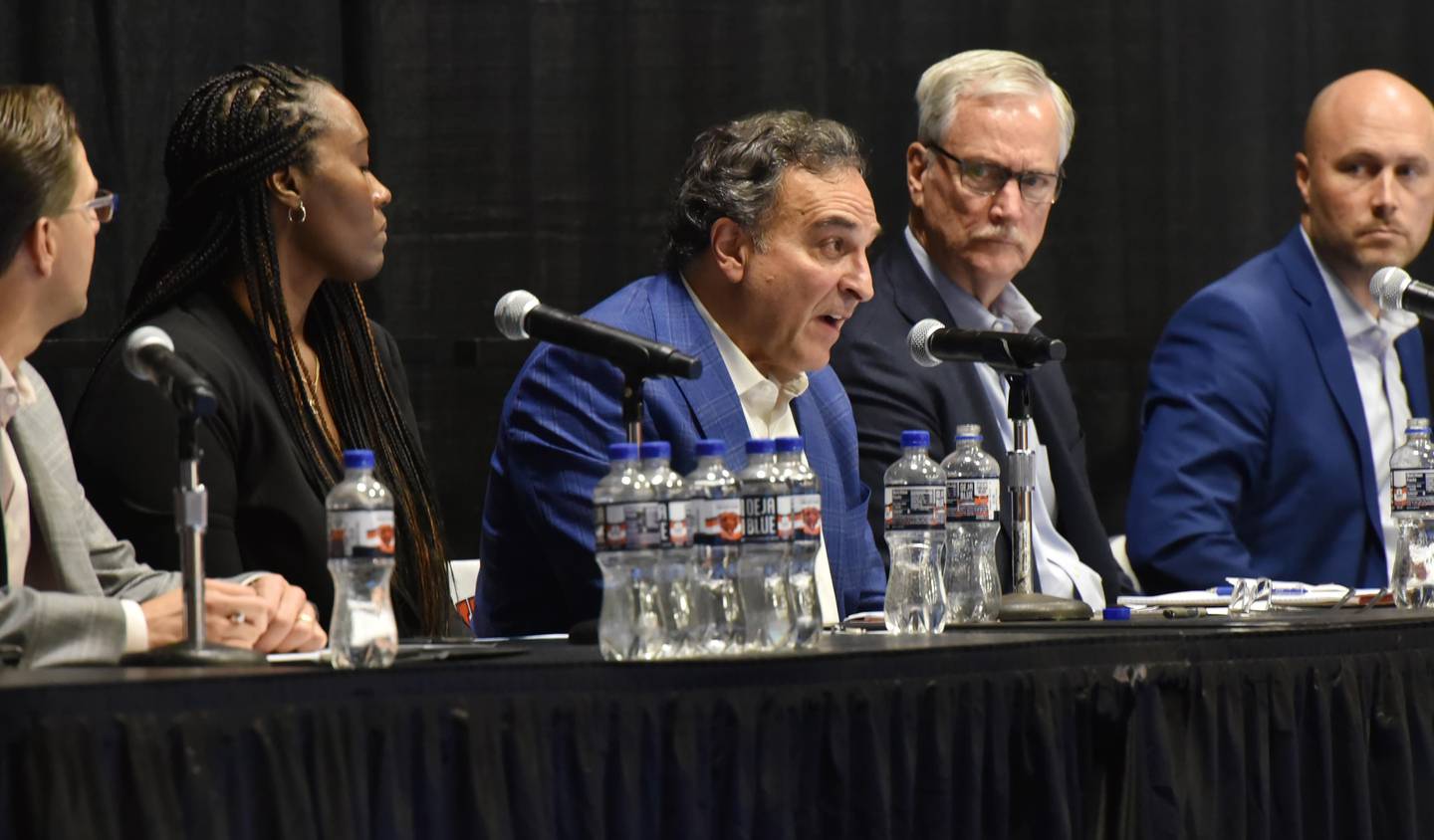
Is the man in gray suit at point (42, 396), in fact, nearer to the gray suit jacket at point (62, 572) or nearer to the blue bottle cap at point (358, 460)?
the gray suit jacket at point (62, 572)

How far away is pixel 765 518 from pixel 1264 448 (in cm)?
228

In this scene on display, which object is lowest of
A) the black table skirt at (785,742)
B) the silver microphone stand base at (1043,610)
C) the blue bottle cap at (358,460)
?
the black table skirt at (785,742)

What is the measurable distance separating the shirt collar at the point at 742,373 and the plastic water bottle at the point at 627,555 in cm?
92

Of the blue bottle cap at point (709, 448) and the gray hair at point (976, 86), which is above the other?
the gray hair at point (976, 86)

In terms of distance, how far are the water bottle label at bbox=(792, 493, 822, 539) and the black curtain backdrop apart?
6.57 feet

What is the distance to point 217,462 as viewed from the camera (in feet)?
9.80

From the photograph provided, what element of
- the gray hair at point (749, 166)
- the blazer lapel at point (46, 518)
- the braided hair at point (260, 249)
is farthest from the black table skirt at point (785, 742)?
the gray hair at point (749, 166)

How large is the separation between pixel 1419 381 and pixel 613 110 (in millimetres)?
1825

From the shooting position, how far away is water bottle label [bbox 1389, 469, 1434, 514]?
3.32 metres

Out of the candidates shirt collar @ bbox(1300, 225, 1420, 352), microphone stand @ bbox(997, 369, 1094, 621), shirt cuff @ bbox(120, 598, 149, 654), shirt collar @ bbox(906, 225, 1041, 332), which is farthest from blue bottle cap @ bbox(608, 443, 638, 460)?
shirt collar @ bbox(1300, 225, 1420, 352)

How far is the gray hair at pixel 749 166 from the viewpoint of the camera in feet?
11.3

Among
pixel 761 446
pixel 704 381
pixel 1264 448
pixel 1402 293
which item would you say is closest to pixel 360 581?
pixel 761 446

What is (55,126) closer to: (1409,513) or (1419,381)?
(1409,513)

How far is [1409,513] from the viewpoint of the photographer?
132 inches
